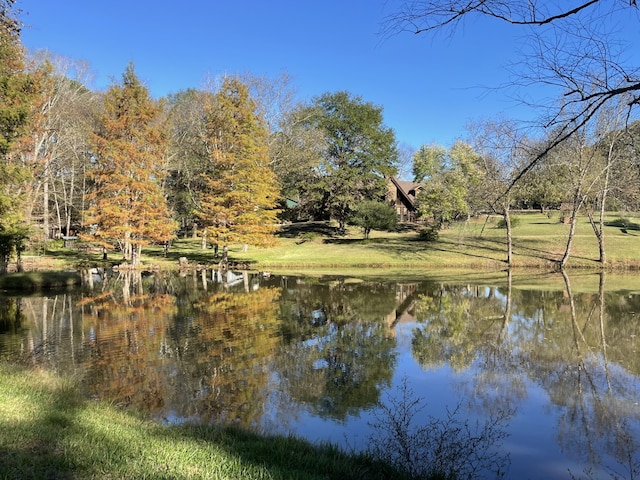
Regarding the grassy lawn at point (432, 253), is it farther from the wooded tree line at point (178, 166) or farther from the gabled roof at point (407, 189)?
the gabled roof at point (407, 189)

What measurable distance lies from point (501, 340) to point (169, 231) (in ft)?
80.3

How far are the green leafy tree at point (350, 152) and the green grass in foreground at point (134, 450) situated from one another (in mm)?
42077

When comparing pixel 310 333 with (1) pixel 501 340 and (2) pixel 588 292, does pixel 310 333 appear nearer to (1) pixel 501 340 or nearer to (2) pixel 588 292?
(1) pixel 501 340

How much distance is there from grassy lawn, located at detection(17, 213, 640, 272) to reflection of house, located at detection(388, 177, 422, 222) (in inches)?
739

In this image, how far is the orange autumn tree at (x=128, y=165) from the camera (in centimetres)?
2844

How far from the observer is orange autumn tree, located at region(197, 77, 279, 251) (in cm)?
3019

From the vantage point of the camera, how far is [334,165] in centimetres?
4884

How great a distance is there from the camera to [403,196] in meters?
64.2

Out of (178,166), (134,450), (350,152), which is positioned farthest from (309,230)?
(134,450)

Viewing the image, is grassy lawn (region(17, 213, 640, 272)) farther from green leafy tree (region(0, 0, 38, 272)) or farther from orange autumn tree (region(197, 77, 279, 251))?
green leafy tree (region(0, 0, 38, 272))

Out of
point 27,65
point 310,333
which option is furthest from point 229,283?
point 27,65

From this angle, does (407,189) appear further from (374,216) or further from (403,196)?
(374,216)

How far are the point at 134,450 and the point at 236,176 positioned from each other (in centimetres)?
2680

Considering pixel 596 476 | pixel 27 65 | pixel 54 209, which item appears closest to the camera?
pixel 596 476
